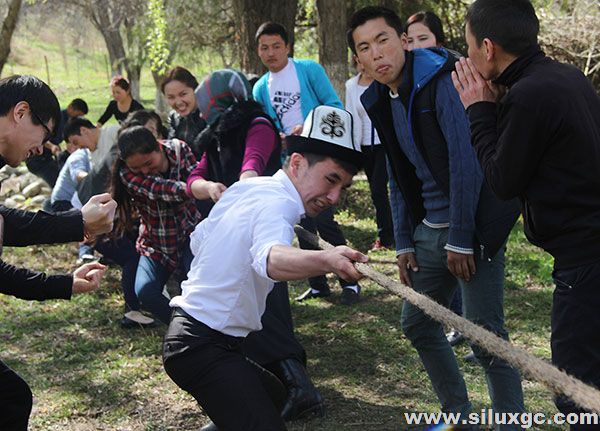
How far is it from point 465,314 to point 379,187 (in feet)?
13.3

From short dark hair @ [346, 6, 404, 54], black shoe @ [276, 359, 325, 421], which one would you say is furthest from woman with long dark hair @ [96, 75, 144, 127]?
short dark hair @ [346, 6, 404, 54]

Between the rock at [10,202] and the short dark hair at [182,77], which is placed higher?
the short dark hair at [182,77]

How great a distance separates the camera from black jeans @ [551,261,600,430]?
97.3 inches

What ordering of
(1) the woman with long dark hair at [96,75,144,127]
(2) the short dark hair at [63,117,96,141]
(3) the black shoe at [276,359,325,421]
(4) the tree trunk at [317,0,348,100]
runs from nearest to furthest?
1. (3) the black shoe at [276,359,325,421]
2. (2) the short dark hair at [63,117,96,141]
3. (1) the woman with long dark hair at [96,75,144,127]
4. (4) the tree trunk at [317,0,348,100]

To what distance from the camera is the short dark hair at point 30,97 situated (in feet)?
9.39

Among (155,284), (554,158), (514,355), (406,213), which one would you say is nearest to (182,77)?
(155,284)

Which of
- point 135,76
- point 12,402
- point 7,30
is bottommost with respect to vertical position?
point 12,402

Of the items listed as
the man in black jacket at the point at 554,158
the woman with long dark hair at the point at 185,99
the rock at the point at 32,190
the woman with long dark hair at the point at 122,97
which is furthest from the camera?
the rock at the point at 32,190

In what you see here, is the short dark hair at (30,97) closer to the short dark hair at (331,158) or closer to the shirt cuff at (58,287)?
the shirt cuff at (58,287)

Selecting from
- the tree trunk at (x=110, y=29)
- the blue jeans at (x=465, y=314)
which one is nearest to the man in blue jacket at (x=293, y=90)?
the blue jeans at (x=465, y=314)

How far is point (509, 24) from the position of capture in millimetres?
2584

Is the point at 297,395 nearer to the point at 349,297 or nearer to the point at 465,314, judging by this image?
the point at 465,314

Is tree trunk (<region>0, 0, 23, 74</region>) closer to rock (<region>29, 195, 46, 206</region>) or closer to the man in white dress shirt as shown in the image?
rock (<region>29, 195, 46, 206</region>)

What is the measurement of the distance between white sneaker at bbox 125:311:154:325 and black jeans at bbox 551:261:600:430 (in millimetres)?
4014
